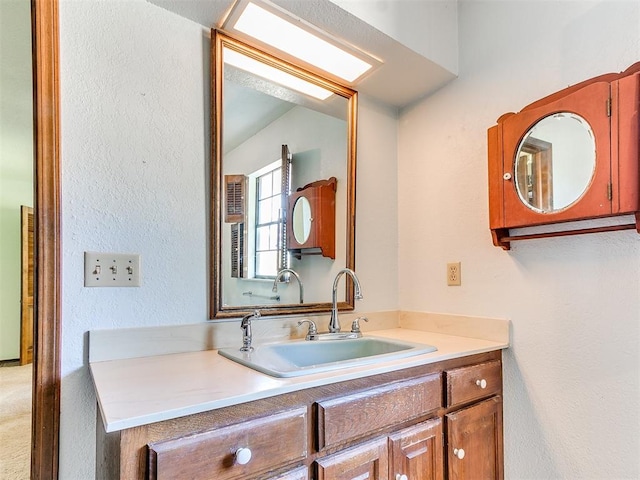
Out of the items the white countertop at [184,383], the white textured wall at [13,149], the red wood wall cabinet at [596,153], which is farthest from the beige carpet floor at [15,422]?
the red wood wall cabinet at [596,153]

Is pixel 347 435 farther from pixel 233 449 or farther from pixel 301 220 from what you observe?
pixel 301 220

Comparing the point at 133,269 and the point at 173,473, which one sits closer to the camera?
the point at 173,473

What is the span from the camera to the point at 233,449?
0.75 meters

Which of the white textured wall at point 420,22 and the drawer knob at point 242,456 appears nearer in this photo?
the drawer knob at point 242,456

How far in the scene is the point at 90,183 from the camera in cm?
108

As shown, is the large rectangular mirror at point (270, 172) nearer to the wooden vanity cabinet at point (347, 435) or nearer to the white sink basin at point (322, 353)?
the white sink basin at point (322, 353)

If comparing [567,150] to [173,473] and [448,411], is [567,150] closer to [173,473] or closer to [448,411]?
[448,411]

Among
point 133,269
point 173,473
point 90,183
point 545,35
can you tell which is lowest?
point 173,473

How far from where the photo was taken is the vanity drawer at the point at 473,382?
119 centimetres

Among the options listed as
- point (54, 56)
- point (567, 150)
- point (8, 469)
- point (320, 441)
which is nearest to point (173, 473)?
point (320, 441)

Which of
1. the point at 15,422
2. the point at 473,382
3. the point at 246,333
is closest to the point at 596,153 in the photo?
the point at 473,382

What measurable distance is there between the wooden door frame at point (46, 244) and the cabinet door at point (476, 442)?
120 centimetres

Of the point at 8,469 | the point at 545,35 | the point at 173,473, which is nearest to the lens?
the point at 173,473

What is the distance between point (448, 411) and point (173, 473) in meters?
0.89
